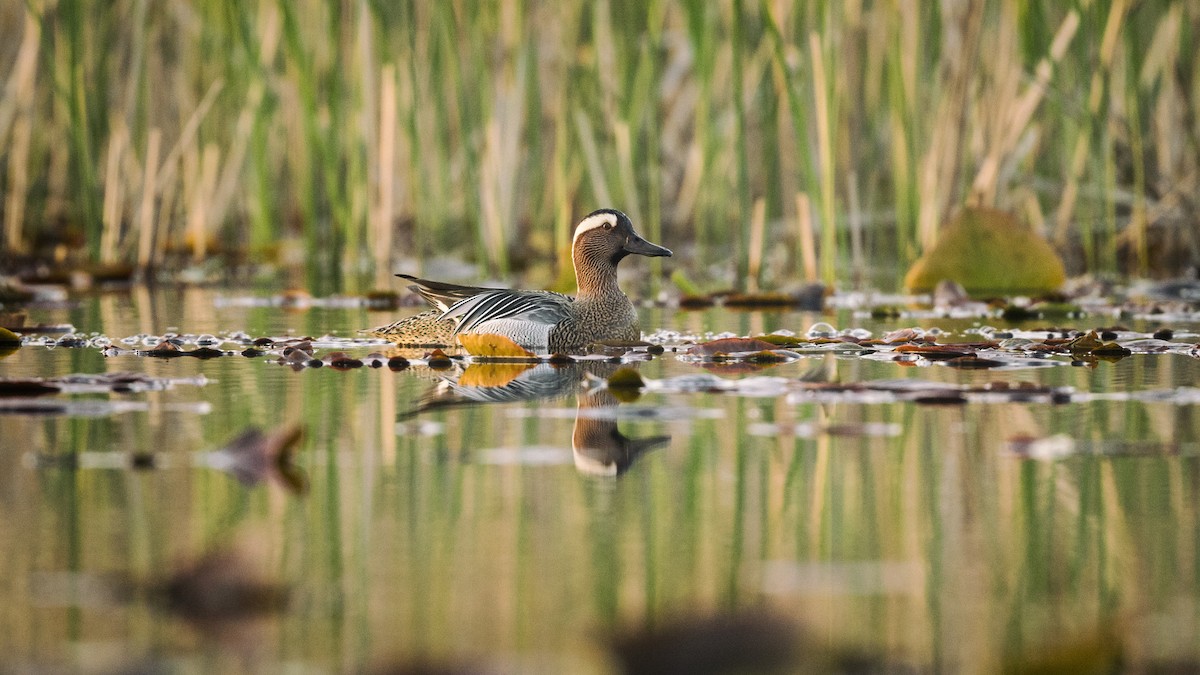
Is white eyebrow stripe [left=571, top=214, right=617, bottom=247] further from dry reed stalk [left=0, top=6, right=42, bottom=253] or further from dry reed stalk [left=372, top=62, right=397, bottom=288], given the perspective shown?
dry reed stalk [left=0, top=6, right=42, bottom=253]

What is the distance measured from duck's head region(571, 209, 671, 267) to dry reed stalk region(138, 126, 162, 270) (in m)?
4.05

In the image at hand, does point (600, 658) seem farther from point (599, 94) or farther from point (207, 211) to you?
point (207, 211)

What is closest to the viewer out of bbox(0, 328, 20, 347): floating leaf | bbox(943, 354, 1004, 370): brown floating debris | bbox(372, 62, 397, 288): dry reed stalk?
bbox(943, 354, 1004, 370): brown floating debris

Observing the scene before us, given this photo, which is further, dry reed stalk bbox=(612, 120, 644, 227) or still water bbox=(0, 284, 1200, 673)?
dry reed stalk bbox=(612, 120, 644, 227)

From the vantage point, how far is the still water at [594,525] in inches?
80.1

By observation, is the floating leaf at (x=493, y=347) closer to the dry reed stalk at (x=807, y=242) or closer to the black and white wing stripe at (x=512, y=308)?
the black and white wing stripe at (x=512, y=308)

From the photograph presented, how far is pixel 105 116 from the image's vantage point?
977cm

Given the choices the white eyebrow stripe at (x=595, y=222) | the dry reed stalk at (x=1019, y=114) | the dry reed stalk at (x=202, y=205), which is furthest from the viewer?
the dry reed stalk at (x=202, y=205)

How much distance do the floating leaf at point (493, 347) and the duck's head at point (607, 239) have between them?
3.11ft

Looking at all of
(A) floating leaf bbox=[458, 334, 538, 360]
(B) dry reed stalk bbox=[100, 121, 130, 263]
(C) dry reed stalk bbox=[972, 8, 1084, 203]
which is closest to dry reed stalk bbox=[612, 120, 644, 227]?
(C) dry reed stalk bbox=[972, 8, 1084, 203]

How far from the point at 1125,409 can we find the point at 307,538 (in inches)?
92.7

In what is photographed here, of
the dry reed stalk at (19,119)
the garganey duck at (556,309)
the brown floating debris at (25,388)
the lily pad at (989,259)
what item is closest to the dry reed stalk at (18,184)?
the dry reed stalk at (19,119)

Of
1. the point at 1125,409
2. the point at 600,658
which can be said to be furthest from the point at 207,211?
the point at 600,658

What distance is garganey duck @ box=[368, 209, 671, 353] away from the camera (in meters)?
6.18
